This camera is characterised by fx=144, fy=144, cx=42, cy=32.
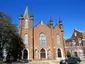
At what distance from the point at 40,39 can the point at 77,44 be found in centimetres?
2166

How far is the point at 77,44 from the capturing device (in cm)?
6706

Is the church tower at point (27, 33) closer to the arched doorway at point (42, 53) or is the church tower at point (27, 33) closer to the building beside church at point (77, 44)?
the arched doorway at point (42, 53)

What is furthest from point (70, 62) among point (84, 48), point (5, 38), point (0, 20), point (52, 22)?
point (84, 48)

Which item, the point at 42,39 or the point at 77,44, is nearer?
the point at 42,39

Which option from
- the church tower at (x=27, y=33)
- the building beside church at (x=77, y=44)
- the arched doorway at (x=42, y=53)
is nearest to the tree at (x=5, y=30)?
the church tower at (x=27, y=33)

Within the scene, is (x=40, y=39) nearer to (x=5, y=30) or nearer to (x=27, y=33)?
(x=27, y=33)

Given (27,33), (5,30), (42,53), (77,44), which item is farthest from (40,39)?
→ (77,44)

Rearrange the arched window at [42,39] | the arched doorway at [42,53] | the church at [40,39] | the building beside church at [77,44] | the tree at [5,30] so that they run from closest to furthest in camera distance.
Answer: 1. the tree at [5,30]
2. the church at [40,39]
3. the arched doorway at [42,53]
4. the arched window at [42,39]
5. the building beside church at [77,44]

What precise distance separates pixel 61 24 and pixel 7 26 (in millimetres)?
26658

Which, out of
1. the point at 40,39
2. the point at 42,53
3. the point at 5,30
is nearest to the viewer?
the point at 5,30

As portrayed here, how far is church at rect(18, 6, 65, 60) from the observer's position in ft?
170

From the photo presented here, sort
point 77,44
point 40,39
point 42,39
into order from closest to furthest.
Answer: point 40,39 < point 42,39 < point 77,44

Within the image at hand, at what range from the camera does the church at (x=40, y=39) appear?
51947 millimetres

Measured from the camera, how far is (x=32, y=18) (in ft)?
180
